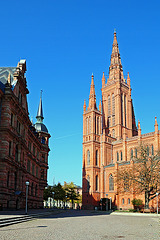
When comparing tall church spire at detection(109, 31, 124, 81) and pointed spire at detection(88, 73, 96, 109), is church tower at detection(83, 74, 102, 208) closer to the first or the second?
pointed spire at detection(88, 73, 96, 109)

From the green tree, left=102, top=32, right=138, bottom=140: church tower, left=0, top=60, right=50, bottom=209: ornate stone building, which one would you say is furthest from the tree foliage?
the green tree

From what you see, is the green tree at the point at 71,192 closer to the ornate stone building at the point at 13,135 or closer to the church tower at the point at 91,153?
the church tower at the point at 91,153

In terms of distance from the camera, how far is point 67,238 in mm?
11305

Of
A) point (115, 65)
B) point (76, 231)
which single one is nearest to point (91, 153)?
point (115, 65)

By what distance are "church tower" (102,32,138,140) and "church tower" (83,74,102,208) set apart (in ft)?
27.4

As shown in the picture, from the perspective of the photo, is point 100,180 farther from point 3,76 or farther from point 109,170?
point 3,76

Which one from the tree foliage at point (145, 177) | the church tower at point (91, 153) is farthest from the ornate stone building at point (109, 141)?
the tree foliage at point (145, 177)

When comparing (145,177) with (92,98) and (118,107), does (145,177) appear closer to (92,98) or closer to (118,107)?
(92,98)

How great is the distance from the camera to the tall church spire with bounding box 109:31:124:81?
9485 centimetres

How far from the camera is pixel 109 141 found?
269 feet

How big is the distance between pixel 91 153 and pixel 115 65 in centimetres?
3836

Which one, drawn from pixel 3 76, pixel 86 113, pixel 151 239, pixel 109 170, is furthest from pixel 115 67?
pixel 151 239

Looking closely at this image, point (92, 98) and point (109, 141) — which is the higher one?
point (92, 98)

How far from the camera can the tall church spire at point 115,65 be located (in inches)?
3734
